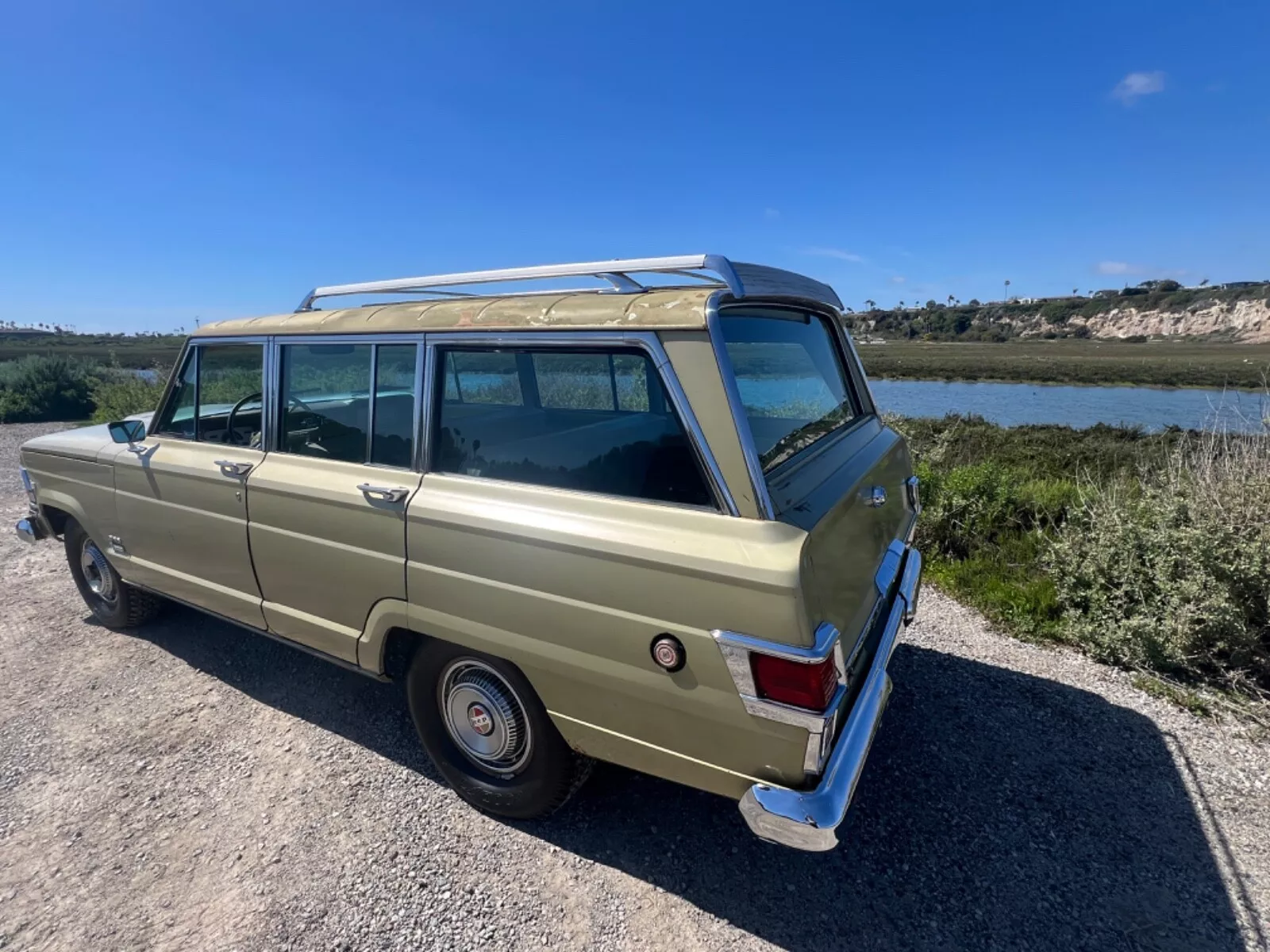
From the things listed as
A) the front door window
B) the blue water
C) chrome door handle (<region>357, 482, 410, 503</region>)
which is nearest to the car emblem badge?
chrome door handle (<region>357, 482, 410, 503</region>)

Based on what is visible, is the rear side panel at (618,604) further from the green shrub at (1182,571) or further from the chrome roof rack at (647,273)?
the green shrub at (1182,571)

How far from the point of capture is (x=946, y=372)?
36906mm

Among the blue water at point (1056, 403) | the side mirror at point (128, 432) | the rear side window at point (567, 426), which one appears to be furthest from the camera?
the blue water at point (1056, 403)

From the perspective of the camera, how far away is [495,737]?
2.55 m

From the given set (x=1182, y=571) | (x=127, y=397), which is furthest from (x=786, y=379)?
(x=127, y=397)

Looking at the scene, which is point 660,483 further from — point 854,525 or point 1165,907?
point 1165,907

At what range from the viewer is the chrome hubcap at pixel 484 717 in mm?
2465

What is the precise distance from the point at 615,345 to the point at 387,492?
3.61ft

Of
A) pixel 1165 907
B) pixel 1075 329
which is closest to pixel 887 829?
pixel 1165 907

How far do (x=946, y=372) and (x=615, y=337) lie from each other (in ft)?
131

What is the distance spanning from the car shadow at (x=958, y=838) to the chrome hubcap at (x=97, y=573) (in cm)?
174

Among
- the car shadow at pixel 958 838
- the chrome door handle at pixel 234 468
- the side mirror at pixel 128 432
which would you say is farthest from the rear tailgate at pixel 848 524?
the side mirror at pixel 128 432

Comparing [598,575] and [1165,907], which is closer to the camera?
[598,575]

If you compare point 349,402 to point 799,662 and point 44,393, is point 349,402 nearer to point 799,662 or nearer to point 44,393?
point 799,662
